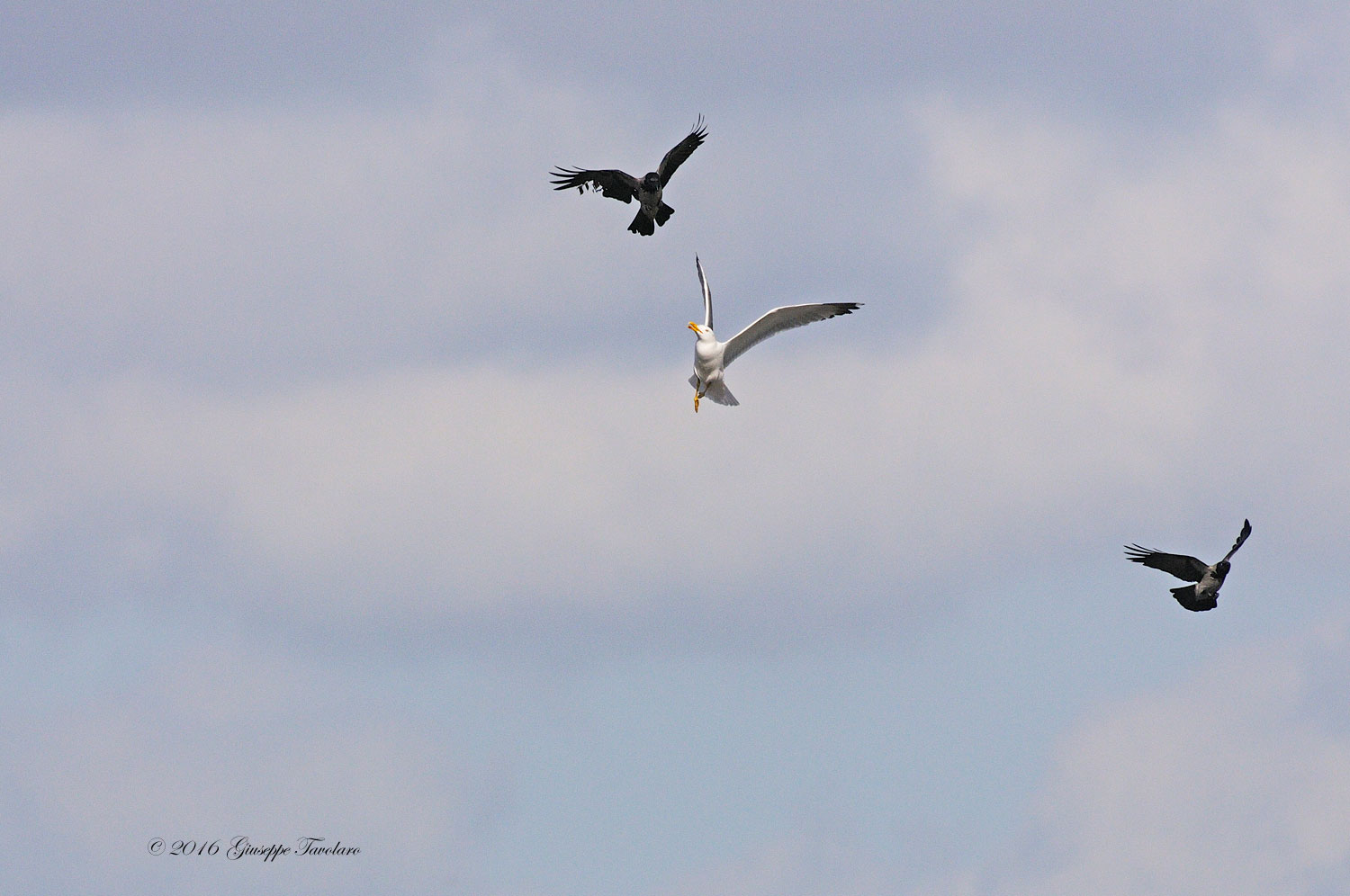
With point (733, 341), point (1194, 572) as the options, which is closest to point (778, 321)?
point (733, 341)

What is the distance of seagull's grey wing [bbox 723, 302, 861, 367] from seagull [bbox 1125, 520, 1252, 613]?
10.3 m

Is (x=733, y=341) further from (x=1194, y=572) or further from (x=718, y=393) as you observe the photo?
(x=1194, y=572)

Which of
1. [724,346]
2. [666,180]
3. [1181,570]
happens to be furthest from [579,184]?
[1181,570]

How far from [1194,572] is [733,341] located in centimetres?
1431

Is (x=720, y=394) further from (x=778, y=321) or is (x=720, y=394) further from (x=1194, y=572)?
(x=1194, y=572)

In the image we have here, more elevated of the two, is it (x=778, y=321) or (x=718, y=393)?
(x=778, y=321)

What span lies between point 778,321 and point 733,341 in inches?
59.9

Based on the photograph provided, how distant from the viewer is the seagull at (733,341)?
42.1 metres

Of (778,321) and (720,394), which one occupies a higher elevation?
(778,321)

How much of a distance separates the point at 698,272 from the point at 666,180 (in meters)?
2.77

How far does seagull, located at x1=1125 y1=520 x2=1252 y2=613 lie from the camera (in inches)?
1711

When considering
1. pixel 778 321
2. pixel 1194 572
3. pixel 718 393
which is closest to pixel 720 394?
pixel 718 393

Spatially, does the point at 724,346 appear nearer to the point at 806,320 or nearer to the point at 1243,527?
the point at 806,320

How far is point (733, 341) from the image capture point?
42.4 metres
